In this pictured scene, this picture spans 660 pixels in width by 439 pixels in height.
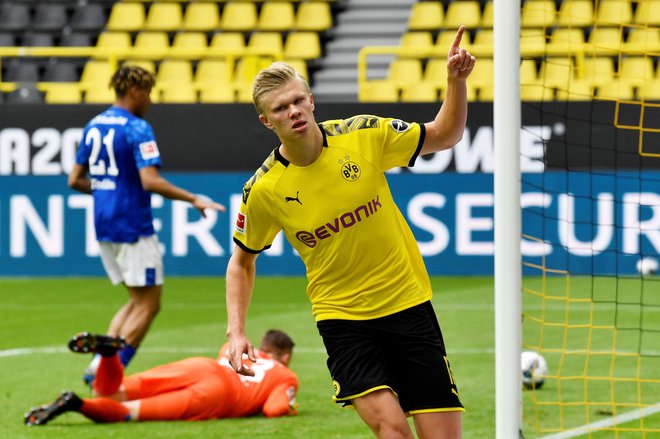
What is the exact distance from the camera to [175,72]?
19.9m

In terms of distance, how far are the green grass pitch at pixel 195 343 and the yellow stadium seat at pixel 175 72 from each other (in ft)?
14.0

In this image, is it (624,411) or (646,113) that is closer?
(624,411)

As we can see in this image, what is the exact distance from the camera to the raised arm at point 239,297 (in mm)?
5215

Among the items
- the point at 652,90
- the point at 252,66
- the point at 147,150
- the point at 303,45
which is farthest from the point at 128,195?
the point at 303,45

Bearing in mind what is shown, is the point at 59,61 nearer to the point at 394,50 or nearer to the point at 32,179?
the point at 32,179

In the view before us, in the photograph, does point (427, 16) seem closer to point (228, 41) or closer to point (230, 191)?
point (228, 41)

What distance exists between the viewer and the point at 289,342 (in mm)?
8086

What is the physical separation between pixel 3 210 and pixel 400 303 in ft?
40.2

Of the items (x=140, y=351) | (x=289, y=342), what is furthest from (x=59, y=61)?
(x=289, y=342)

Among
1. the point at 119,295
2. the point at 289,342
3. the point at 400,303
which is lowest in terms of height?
the point at 119,295

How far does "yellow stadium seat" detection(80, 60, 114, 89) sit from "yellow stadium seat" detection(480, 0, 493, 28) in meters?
5.79

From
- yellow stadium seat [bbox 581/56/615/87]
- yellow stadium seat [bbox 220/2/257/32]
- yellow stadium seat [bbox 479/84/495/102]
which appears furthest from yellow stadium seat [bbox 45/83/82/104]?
yellow stadium seat [bbox 581/56/615/87]

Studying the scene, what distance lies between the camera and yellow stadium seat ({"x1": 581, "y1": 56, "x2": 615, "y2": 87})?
18250mm

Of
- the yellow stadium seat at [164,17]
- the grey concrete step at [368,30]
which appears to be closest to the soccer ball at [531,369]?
the grey concrete step at [368,30]
